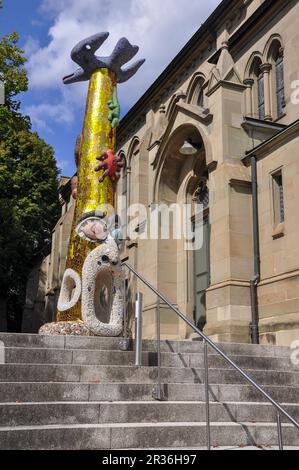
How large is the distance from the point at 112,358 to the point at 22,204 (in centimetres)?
2266

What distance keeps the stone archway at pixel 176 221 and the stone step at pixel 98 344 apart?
25.5 ft

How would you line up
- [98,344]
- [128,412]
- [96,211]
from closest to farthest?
[128,412] < [98,344] < [96,211]

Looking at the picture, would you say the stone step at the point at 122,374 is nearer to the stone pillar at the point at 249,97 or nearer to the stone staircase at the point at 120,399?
the stone staircase at the point at 120,399

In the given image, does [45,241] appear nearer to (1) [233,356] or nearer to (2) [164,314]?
(2) [164,314]

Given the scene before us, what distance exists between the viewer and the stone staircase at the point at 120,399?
5535 millimetres

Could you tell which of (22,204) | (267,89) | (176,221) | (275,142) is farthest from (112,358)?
(22,204)

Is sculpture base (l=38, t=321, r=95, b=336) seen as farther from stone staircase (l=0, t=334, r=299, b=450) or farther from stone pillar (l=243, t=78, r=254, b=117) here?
stone pillar (l=243, t=78, r=254, b=117)

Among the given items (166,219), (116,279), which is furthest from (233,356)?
(166,219)

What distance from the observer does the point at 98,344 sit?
832cm

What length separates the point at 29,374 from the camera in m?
6.63
